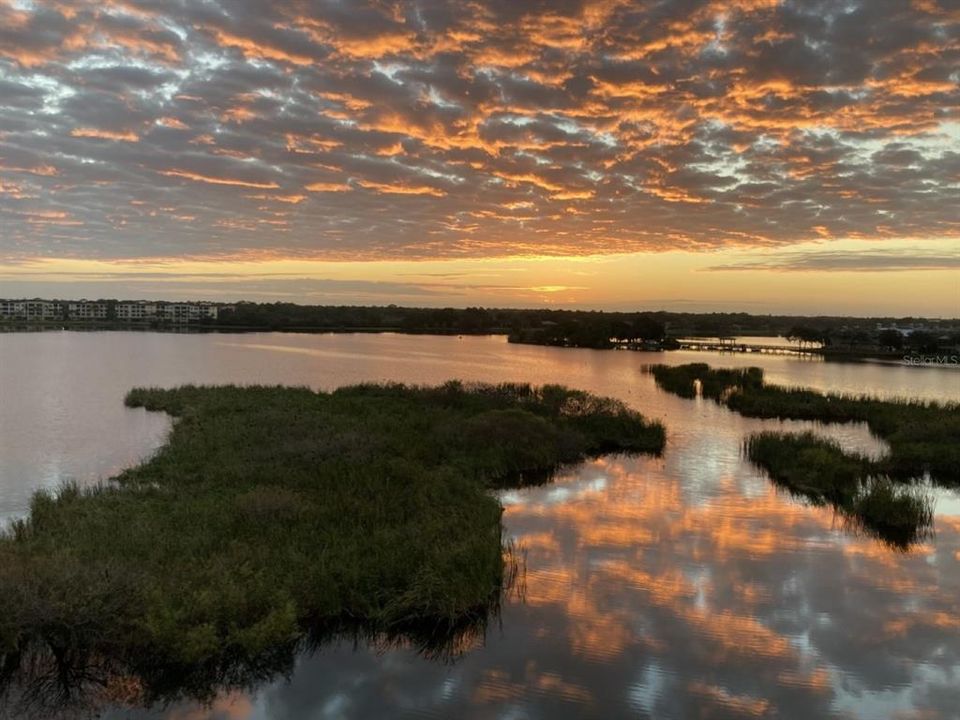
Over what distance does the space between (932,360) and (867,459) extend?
88.3m

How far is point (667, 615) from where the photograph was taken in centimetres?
1423

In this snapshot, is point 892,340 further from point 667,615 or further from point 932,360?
point 667,615

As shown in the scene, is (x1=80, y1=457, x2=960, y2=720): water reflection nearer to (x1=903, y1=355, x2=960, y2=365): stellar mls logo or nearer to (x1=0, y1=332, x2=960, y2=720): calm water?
(x1=0, y1=332, x2=960, y2=720): calm water

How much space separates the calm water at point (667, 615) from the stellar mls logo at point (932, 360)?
83.6 meters

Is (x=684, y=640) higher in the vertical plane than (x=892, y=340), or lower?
lower

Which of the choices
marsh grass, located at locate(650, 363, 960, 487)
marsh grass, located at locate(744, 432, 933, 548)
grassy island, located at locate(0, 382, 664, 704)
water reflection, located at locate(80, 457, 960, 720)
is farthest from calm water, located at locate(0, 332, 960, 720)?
marsh grass, located at locate(650, 363, 960, 487)

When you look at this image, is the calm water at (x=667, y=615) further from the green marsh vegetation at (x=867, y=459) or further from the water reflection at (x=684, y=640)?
the green marsh vegetation at (x=867, y=459)

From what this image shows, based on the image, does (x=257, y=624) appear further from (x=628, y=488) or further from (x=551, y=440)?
(x=551, y=440)

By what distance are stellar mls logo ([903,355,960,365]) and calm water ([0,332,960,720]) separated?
83.6 meters

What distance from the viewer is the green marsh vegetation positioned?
21078 millimetres

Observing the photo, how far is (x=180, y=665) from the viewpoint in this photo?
36.2 feet

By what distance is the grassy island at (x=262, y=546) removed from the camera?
10938 mm

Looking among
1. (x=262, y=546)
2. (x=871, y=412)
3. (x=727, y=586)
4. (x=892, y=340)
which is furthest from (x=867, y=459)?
(x=892, y=340)

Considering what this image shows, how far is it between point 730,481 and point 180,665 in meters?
21.0
